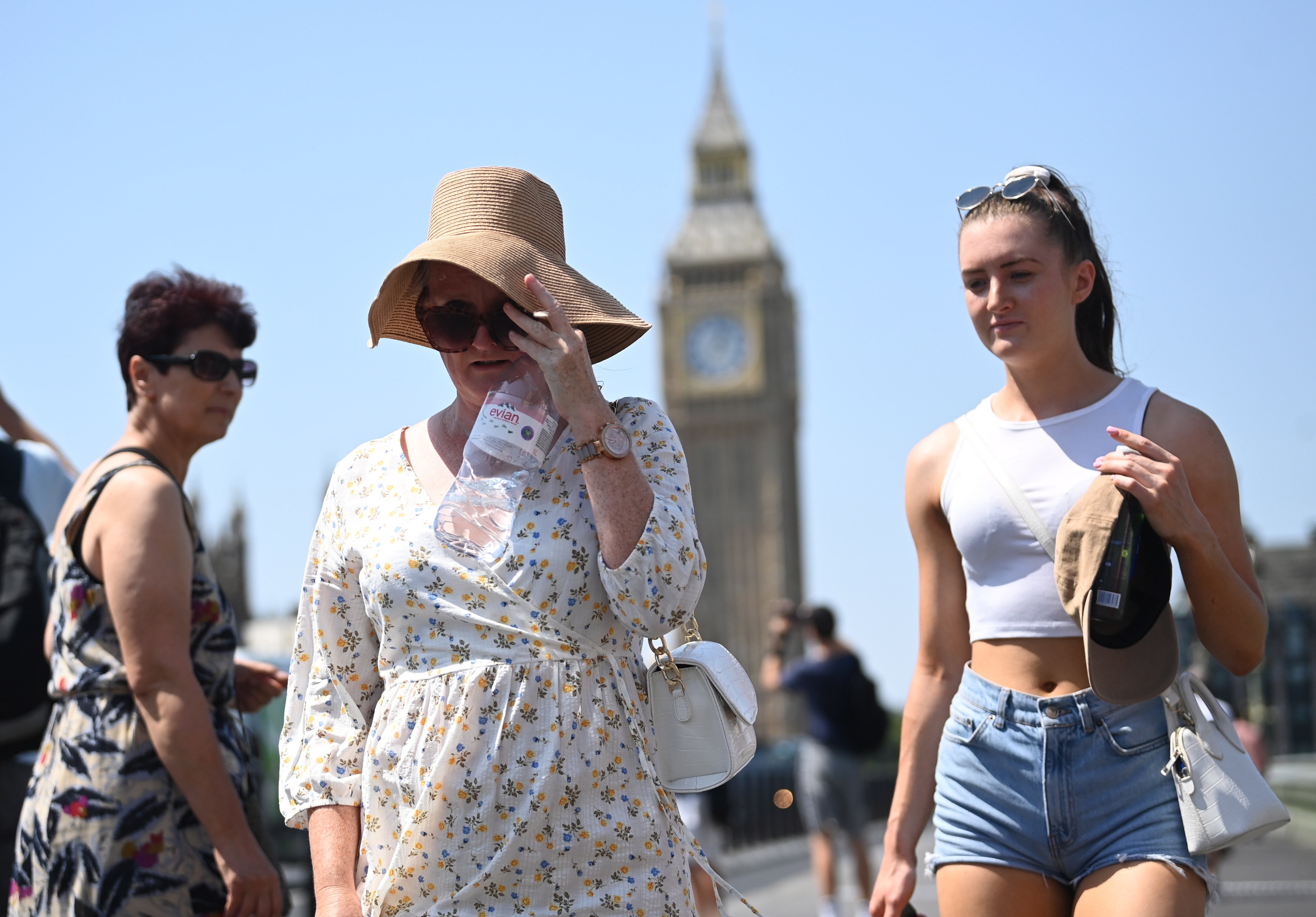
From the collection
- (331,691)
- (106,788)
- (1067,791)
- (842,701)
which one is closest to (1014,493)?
(1067,791)

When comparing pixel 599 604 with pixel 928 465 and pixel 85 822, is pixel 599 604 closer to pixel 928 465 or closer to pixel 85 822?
pixel 928 465

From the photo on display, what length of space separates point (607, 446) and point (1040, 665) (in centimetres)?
99

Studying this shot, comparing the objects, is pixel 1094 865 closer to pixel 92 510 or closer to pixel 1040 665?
pixel 1040 665

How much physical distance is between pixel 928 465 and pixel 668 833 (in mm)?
1014

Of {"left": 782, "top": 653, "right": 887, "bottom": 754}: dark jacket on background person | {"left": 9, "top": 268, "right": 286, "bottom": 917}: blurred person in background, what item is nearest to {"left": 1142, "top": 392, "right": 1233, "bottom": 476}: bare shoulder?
{"left": 9, "top": 268, "right": 286, "bottom": 917}: blurred person in background

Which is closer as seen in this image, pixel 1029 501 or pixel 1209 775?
pixel 1209 775

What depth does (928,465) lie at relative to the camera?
3166mm

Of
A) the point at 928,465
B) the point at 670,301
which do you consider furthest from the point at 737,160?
the point at 928,465

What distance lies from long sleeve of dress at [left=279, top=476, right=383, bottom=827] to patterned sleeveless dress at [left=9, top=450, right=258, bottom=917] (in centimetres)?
54

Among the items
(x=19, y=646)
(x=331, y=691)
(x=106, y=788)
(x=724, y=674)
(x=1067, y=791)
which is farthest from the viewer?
(x=19, y=646)

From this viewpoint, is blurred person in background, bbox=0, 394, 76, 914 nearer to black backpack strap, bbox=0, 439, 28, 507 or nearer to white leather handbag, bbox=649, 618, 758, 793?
black backpack strap, bbox=0, 439, 28, 507

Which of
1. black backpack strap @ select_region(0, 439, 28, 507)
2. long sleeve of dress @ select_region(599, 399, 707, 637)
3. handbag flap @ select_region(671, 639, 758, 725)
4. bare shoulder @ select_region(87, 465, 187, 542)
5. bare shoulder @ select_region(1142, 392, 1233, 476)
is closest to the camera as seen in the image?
long sleeve of dress @ select_region(599, 399, 707, 637)

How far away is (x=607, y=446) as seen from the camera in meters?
2.37

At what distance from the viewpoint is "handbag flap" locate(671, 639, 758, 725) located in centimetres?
245
